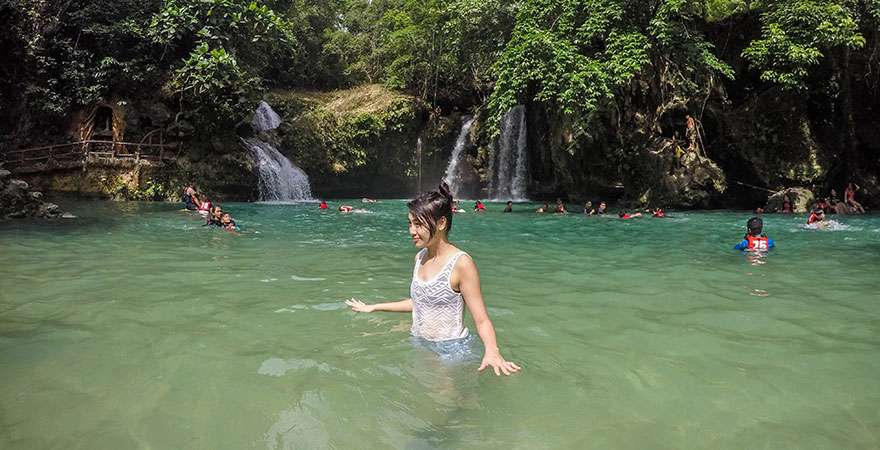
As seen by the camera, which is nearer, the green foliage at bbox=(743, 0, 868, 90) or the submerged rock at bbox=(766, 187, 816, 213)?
the green foliage at bbox=(743, 0, 868, 90)

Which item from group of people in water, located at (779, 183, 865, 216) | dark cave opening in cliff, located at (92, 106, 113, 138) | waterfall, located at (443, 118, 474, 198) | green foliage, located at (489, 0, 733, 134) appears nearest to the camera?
green foliage, located at (489, 0, 733, 134)

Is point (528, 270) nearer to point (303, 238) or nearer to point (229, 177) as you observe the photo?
point (303, 238)

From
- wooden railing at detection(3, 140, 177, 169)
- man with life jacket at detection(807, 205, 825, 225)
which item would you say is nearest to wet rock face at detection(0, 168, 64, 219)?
wooden railing at detection(3, 140, 177, 169)

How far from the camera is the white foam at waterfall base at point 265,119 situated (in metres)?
28.7

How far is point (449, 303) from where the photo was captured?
3.55 m

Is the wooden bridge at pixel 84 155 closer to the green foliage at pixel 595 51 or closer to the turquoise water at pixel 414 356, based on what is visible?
the green foliage at pixel 595 51

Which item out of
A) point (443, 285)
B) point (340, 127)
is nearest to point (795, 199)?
point (340, 127)

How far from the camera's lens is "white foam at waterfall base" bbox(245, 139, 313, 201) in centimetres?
2597

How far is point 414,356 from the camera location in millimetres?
3861

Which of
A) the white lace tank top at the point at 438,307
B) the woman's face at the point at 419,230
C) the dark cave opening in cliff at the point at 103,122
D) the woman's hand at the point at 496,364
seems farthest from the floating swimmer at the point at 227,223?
the dark cave opening in cliff at the point at 103,122

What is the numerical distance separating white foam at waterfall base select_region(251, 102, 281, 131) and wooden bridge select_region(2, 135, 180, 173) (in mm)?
5134

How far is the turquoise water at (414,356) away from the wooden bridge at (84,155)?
52.7ft

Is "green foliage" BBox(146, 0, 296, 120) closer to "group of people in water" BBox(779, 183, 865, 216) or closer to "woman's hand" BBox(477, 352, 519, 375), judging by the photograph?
"woman's hand" BBox(477, 352, 519, 375)

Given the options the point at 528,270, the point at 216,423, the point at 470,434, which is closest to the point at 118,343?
the point at 216,423
